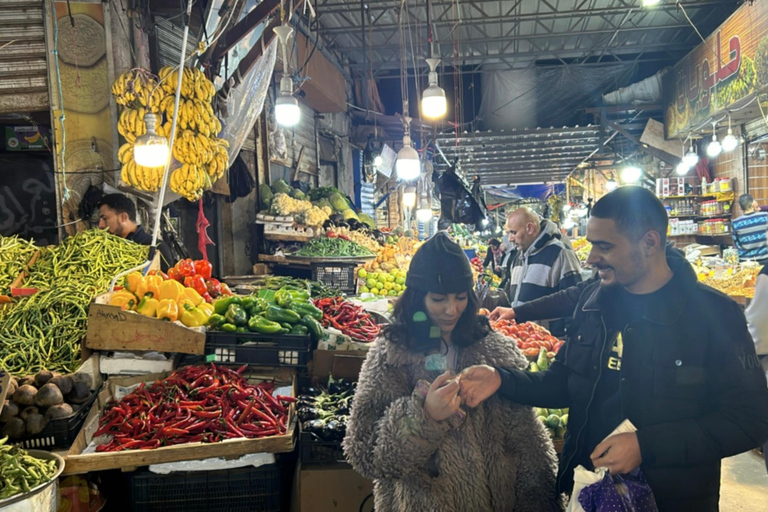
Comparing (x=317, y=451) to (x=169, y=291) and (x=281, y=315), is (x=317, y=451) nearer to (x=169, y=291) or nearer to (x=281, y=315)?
(x=281, y=315)

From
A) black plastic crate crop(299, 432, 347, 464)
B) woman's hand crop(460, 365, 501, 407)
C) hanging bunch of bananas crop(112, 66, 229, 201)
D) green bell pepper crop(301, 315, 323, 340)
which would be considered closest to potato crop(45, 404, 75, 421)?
black plastic crate crop(299, 432, 347, 464)

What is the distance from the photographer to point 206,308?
173 inches

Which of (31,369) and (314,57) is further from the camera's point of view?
(314,57)

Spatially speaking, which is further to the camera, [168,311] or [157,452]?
[168,311]

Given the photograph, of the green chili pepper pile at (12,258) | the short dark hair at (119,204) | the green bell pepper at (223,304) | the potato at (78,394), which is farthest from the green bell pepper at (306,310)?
the green chili pepper pile at (12,258)

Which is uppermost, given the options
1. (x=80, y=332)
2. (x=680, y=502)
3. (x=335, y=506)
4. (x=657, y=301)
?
(x=657, y=301)

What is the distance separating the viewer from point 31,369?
3793 mm

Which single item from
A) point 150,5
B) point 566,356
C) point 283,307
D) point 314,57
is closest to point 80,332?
point 283,307

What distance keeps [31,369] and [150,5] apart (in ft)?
15.1

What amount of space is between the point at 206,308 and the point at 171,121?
2275 mm

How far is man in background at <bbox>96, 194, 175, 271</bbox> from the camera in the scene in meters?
5.46

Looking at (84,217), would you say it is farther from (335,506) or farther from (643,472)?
(643,472)

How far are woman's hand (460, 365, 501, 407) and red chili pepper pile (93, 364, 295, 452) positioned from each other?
1808mm

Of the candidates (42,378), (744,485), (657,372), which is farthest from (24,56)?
(744,485)
